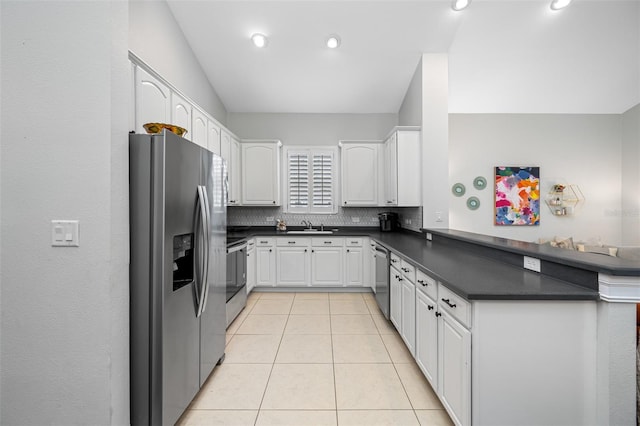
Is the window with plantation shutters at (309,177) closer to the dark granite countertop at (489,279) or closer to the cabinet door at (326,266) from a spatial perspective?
the cabinet door at (326,266)

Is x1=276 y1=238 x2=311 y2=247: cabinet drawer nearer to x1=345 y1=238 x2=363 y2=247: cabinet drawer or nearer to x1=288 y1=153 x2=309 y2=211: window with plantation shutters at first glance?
x1=345 y1=238 x2=363 y2=247: cabinet drawer

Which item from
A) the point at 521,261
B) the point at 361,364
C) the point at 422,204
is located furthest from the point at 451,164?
the point at 361,364

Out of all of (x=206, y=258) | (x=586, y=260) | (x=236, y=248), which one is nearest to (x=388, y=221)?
(x=236, y=248)

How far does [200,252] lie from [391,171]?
3.01m

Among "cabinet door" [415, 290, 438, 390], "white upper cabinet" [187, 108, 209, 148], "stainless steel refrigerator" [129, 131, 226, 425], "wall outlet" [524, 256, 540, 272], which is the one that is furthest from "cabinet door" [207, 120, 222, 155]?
"wall outlet" [524, 256, 540, 272]

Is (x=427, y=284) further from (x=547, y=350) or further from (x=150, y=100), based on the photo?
(x=150, y=100)

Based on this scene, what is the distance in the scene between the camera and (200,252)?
6.05 feet

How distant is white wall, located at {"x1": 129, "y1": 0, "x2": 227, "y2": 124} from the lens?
249 cm

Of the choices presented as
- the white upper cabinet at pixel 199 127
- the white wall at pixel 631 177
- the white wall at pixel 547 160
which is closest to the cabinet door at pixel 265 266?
the white upper cabinet at pixel 199 127

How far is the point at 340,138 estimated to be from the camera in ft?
16.4

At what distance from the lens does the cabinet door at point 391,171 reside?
3.87 m

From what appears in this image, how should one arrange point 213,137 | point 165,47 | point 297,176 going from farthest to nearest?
point 297,176, point 213,137, point 165,47

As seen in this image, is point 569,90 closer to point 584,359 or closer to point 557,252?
point 557,252

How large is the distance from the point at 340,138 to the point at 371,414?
4.12m
